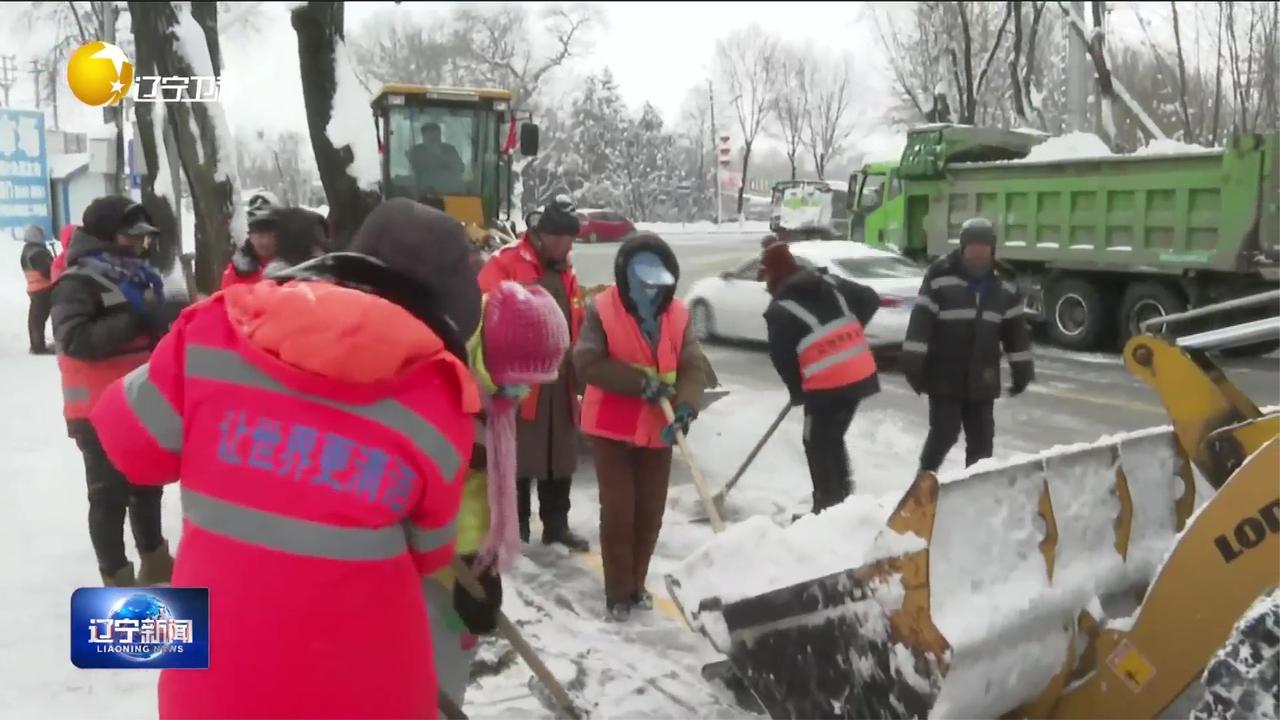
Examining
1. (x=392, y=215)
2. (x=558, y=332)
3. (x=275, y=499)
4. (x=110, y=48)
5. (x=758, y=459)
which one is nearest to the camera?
(x=275, y=499)

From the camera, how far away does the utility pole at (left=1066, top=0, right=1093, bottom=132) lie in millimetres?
23234

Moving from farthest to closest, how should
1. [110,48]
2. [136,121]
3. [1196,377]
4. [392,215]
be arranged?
[136,121] < [110,48] < [1196,377] < [392,215]

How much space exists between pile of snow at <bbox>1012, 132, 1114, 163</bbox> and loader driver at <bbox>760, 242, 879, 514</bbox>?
9.71 meters

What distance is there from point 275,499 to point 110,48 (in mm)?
8172

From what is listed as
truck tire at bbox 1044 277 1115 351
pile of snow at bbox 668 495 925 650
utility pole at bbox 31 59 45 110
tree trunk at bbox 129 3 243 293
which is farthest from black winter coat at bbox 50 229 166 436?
truck tire at bbox 1044 277 1115 351

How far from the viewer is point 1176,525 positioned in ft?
13.8

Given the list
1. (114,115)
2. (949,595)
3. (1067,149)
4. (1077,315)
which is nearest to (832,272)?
(1077,315)

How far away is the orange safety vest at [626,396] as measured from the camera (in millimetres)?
4805

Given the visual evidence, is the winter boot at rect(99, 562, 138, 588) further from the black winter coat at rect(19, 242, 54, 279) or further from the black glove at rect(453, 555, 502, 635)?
the black winter coat at rect(19, 242, 54, 279)

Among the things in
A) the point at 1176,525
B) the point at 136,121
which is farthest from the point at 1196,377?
the point at 136,121

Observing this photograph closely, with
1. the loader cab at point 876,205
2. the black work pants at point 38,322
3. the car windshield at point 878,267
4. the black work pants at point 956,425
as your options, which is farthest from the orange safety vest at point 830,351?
the loader cab at point 876,205

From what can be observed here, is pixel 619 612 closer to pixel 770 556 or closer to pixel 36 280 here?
pixel 770 556

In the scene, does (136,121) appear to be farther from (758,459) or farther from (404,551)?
(404,551)

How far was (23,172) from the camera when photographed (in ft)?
54.9
